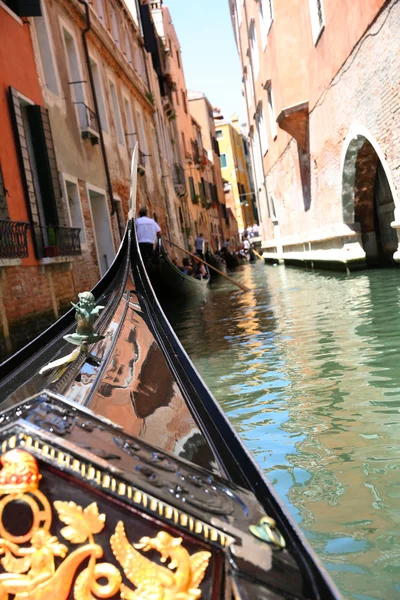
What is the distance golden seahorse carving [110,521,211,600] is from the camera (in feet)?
2.28

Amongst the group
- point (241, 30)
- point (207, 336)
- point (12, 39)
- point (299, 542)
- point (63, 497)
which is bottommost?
point (207, 336)

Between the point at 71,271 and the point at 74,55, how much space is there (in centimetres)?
314

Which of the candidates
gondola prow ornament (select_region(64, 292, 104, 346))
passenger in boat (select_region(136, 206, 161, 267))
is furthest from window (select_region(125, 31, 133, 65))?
gondola prow ornament (select_region(64, 292, 104, 346))

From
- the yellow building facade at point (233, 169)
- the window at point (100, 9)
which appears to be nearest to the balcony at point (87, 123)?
the window at point (100, 9)

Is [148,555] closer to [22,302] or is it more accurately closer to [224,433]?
[224,433]

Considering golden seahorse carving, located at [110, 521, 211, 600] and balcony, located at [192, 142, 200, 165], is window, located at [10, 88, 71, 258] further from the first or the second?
balcony, located at [192, 142, 200, 165]

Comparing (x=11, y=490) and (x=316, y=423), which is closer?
(x=11, y=490)

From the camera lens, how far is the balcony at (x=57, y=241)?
5820 mm

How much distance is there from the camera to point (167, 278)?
316 inches

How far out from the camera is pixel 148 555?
701mm

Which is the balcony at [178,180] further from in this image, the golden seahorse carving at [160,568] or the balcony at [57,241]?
the golden seahorse carving at [160,568]

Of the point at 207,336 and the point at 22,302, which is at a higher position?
the point at 22,302

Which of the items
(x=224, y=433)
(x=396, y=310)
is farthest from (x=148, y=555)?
(x=396, y=310)

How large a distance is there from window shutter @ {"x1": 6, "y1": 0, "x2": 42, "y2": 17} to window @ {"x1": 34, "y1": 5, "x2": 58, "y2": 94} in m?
0.96
